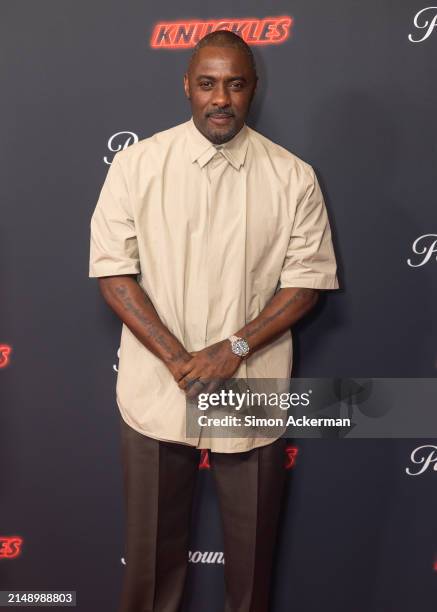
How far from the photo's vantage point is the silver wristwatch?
1975 mm

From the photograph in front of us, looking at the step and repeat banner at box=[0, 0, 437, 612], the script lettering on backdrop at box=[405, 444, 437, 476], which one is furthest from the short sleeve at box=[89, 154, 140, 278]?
the script lettering on backdrop at box=[405, 444, 437, 476]

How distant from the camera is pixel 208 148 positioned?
6.54ft

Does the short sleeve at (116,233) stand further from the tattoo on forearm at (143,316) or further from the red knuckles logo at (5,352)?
the red knuckles logo at (5,352)

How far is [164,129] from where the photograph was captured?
7.41ft

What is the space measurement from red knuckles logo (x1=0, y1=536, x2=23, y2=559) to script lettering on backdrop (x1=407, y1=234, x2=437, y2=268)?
169 centimetres

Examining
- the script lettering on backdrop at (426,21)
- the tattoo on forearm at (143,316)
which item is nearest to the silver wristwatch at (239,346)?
the tattoo on forearm at (143,316)

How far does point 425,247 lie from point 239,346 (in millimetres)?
776

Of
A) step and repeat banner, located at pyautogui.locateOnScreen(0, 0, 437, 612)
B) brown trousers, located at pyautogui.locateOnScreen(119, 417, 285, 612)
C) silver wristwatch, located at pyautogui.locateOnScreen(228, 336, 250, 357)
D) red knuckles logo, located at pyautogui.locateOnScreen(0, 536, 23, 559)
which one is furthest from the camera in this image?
red knuckles logo, located at pyautogui.locateOnScreen(0, 536, 23, 559)

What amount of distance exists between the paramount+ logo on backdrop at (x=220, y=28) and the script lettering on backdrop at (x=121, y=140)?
28 cm

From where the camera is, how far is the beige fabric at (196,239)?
1.99 metres

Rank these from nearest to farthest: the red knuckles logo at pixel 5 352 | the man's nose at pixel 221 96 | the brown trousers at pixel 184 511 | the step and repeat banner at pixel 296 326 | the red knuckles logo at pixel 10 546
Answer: the man's nose at pixel 221 96 → the brown trousers at pixel 184 511 → the step and repeat banner at pixel 296 326 → the red knuckles logo at pixel 5 352 → the red knuckles logo at pixel 10 546

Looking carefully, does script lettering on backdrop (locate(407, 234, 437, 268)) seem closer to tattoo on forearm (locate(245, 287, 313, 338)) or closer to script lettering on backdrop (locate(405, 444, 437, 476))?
tattoo on forearm (locate(245, 287, 313, 338))

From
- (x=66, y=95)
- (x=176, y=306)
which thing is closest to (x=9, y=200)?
(x=66, y=95)

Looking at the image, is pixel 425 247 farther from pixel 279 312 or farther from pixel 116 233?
pixel 116 233
